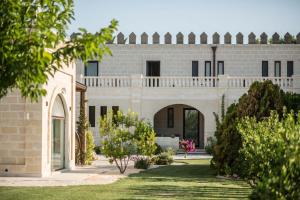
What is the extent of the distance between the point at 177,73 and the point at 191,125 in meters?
4.00

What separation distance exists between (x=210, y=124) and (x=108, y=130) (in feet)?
51.0

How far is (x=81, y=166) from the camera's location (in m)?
20.9

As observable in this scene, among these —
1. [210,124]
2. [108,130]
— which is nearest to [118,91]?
[210,124]

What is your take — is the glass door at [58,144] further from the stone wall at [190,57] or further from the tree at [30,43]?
the stone wall at [190,57]

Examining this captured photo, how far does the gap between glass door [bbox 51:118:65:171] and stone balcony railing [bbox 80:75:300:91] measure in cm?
1371

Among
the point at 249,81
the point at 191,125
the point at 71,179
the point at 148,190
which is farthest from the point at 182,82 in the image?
the point at 148,190

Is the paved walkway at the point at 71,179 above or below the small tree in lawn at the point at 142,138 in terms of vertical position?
below

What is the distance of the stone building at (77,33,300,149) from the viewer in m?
32.8

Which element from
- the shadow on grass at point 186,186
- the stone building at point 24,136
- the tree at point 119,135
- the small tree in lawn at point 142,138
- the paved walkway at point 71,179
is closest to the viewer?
the shadow on grass at point 186,186

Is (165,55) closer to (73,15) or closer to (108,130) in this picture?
(108,130)

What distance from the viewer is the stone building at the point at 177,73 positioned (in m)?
32.8

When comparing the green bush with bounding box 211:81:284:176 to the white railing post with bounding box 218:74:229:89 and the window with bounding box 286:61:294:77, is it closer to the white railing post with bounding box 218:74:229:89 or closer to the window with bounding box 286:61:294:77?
the white railing post with bounding box 218:74:229:89

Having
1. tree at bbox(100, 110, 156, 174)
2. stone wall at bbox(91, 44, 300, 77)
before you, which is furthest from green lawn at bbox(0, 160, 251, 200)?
stone wall at bbox(91, 44, 300, 77)

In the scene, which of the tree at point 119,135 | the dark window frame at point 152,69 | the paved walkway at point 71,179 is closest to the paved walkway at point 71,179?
the paved walkway at point 71,179
